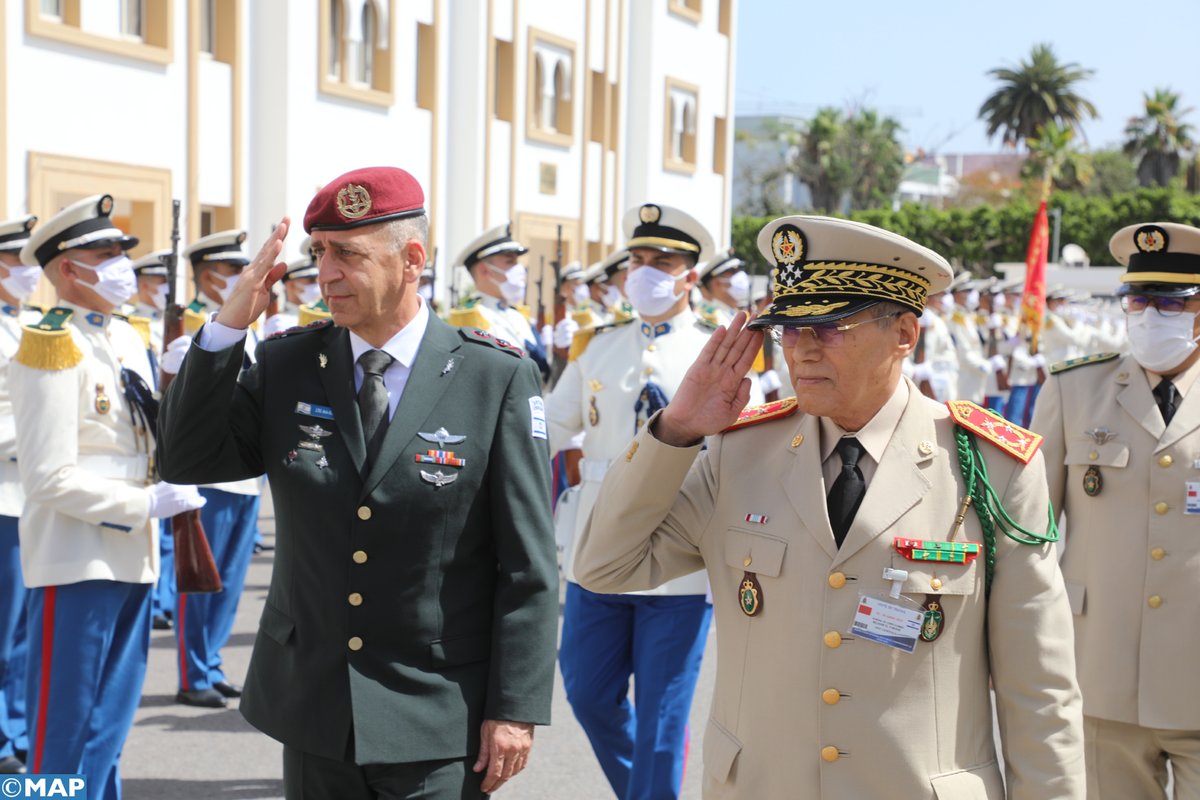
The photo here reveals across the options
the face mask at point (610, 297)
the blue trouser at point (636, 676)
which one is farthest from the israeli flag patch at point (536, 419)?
the face mask at point (610, 297)

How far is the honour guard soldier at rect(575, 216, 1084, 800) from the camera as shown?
2775mm

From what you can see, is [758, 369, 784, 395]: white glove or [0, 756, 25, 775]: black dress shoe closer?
[0, 756, 25, 775]: black dress shoe

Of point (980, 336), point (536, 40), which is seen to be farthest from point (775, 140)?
point (980, 336)

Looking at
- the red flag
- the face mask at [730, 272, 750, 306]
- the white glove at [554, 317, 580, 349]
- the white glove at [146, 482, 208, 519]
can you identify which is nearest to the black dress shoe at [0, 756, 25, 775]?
the white glove at [146, 482, 208, 519]

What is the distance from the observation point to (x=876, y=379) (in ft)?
9.45

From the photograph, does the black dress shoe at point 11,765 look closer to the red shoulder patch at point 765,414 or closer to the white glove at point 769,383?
the red shoulder patch at point 765,414

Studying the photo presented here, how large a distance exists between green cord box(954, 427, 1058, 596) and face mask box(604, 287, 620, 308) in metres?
12.8

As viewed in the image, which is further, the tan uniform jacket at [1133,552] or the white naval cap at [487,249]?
the white naval cap at [487,249]

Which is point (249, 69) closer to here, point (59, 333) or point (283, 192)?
point (283, 192)

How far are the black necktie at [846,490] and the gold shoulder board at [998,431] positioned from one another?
8.6 inches

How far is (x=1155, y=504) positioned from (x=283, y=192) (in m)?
16.7

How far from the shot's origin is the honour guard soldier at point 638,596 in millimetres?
4969

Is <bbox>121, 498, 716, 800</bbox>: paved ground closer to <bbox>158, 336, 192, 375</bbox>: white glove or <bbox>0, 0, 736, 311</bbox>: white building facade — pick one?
<bbox>158, 336, 192, 375</bbox>: white glove

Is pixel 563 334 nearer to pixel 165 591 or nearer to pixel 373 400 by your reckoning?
pixel 165 591
